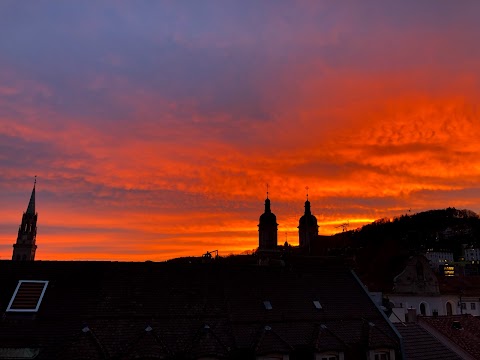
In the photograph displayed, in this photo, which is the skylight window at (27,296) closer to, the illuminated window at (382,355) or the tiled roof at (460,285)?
the illuminated window at (382,355)

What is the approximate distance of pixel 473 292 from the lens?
69.8 metres

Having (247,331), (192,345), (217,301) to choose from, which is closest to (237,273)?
(217,301)

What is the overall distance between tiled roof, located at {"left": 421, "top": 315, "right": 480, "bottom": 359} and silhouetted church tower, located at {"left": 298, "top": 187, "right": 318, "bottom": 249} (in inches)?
3222

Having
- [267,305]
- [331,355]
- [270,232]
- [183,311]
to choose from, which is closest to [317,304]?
[267,305]

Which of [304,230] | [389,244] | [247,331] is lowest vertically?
[247,331]

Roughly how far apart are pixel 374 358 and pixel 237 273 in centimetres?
1157

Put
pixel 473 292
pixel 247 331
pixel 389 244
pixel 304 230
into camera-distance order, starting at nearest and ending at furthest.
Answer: pixel 247 331
pixel 473 292
pixel 389 244
pixel 304 230

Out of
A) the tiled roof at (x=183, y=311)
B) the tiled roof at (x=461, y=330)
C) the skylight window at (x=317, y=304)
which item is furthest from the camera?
the tiled roof at (x=461, y=330)

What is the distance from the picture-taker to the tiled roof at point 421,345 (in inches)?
1286

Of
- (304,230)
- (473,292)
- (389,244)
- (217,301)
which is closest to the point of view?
(217,301)

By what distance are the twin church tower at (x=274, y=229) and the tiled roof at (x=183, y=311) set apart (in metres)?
Answer: 79.1

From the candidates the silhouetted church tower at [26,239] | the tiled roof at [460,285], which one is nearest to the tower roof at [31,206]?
the silhouetted church tower at [26,239]

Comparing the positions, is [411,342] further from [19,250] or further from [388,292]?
[19,250]

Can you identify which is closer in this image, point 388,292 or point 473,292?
point 388,292
